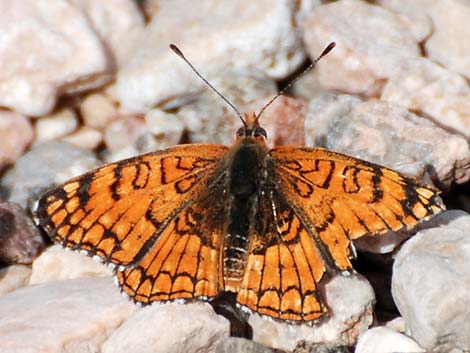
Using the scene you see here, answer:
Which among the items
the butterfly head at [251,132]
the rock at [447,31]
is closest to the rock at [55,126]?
the butterfly head at [251,132]

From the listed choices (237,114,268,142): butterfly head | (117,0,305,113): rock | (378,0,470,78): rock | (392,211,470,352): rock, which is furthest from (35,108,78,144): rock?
(392,211,470,352): rock

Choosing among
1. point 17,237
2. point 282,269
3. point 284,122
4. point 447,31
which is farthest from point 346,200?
point 447,31

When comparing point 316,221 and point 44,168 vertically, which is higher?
point 44,168

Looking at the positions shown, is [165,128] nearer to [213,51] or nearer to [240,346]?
[213,51]

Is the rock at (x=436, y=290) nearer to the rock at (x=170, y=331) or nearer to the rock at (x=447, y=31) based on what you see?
the rock at (x=170, y=331)

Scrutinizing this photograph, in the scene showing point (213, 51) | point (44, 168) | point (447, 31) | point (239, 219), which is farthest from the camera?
point (447, 31)

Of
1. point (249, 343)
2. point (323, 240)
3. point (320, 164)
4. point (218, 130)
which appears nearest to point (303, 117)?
point (218, 130)

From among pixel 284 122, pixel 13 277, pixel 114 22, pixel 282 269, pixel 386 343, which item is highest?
pixel 114 22
